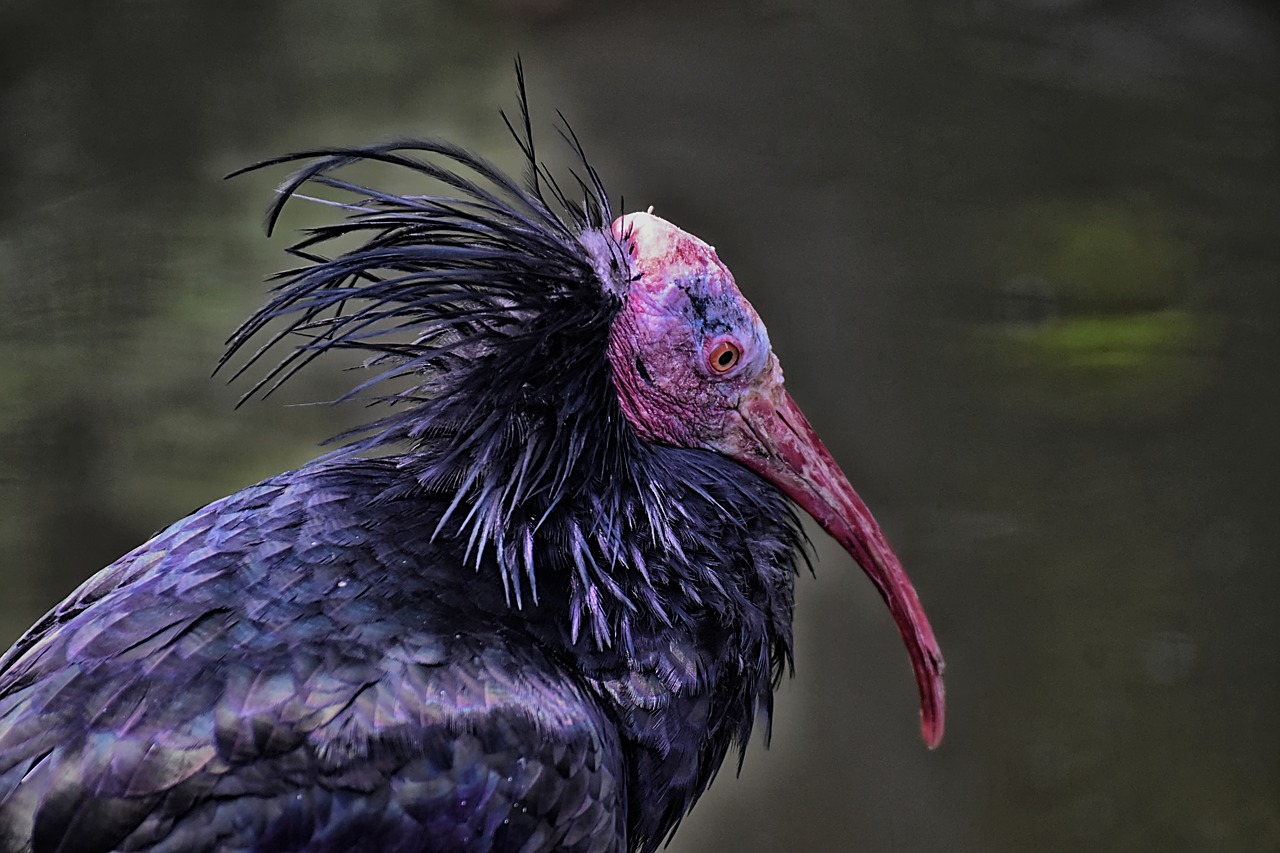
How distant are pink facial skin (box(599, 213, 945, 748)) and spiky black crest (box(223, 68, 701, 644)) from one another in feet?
0.18

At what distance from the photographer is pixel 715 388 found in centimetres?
175

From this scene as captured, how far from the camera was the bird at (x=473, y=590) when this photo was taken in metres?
1.29

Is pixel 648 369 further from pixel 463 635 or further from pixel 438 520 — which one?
pixel 463 635

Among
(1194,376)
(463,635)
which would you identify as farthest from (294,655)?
(1194,376)

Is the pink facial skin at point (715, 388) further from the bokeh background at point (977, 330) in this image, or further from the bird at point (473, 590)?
the bokeh background at point (977, 330)

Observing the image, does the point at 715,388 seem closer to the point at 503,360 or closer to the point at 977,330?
the point at 503,360

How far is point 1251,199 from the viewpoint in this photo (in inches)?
120

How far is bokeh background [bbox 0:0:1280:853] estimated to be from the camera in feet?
9.98

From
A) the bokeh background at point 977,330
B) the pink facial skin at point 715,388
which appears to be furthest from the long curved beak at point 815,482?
the bokeh background at point 977,330

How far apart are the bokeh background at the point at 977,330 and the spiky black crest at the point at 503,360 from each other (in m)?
1.57

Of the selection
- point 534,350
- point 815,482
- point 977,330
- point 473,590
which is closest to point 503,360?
point 534,350

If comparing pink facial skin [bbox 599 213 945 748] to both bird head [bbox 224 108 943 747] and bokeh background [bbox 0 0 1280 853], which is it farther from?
bokeh background [bbox 0 0 1280 853]

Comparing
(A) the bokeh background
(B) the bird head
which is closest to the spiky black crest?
(B) the bird head

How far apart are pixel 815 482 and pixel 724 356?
283 mm
